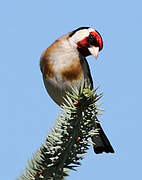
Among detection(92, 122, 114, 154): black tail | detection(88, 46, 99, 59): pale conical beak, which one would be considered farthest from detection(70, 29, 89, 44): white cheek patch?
detection(92, 122, 114, 154): black tail

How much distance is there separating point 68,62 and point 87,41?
31 cm

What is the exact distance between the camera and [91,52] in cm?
341

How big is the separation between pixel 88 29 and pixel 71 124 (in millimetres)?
2393

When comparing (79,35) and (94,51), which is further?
(79,35)

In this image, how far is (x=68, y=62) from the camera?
11.1 ft

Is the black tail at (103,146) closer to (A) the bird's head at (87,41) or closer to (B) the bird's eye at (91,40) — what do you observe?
(A) the bird's head at (87,41)

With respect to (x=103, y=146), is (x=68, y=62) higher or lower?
higher

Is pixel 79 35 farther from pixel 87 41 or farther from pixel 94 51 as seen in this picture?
pixel 94 51

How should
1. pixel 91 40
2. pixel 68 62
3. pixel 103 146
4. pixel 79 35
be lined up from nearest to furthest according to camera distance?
pixel 103 146 < pixel 68 62 < pixel 91 40 < pixel 79 35

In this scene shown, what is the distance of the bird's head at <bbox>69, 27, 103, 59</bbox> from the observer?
339cm

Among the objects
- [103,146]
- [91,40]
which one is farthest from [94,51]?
[103,146]

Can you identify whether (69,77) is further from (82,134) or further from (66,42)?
(82,134)

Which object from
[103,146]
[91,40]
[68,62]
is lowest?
[103,146]

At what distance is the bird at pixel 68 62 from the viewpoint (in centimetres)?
332
